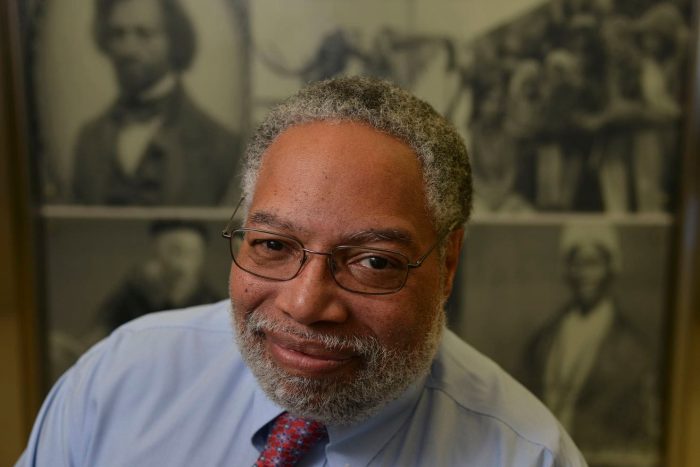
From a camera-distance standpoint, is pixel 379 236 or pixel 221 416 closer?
pixel 379 236

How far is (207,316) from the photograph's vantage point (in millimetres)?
1494

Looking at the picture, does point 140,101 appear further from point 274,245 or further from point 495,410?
point 495,410

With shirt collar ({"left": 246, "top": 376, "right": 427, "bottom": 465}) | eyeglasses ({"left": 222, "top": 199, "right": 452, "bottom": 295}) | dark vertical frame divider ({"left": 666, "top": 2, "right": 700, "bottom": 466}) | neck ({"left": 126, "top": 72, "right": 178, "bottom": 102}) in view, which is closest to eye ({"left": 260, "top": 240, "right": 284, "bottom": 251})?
eyeglasses ({"left": 222, "top": 199, "right": 452, "bottom": 295})

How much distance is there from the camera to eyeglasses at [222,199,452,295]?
108 centimetres

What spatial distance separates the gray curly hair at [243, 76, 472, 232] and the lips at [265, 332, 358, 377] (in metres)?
0.31

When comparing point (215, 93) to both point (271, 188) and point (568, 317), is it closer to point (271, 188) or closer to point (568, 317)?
point (271, 188)

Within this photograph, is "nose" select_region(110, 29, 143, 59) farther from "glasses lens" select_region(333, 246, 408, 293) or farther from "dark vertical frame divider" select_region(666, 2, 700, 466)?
"dark vertical frame divider" select_region(666, 2, 700, 466)

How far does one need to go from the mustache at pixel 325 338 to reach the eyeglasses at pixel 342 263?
0.08 meters

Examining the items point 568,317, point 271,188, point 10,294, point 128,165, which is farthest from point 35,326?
point 568,317

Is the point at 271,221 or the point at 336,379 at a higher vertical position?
the point at 271,221

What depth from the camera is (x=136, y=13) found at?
216 cm

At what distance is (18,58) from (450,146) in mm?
1658

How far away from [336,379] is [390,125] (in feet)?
1.53

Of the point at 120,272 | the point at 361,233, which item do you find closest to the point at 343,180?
the point at 361,233
